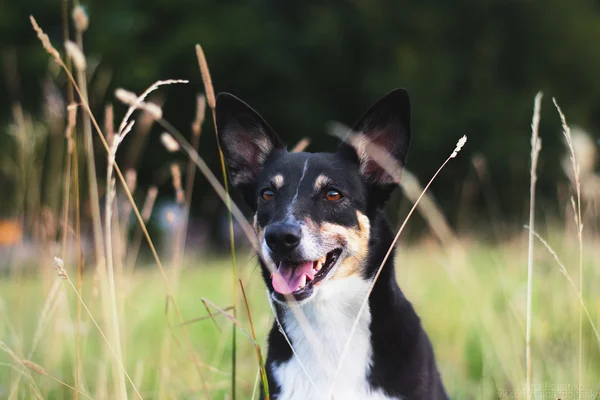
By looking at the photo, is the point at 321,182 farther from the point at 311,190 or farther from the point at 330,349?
the point at 330,349

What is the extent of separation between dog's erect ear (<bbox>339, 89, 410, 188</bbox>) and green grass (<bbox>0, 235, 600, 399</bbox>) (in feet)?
1.80

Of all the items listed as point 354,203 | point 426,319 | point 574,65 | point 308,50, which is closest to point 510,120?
point 574,65

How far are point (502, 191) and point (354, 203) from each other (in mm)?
17964

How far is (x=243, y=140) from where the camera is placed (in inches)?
137

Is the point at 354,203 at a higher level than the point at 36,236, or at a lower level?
higher

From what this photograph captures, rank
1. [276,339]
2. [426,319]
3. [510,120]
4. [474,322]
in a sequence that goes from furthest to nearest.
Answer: [510,120], [426,319], [474,322], [276,339]

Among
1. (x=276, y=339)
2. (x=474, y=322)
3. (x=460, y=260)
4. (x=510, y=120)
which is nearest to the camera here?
(x=460, y=260)

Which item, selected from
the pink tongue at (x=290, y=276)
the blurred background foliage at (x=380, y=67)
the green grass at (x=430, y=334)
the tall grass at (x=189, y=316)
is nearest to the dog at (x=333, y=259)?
the pink tongue at (x=290, y=276)

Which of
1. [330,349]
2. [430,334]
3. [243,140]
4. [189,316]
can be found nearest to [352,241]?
[330,349]

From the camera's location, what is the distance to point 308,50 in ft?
68.0

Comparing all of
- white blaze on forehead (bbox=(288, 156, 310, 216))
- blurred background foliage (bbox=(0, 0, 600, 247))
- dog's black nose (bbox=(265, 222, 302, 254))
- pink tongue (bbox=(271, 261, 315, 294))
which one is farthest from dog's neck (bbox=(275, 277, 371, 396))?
blurred background foliage (bbox=(0, 0, 600, 247))

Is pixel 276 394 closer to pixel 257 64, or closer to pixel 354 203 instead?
pixel 354 203

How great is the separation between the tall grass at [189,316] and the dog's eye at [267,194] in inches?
10.1

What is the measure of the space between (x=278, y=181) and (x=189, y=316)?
11.7 feet
